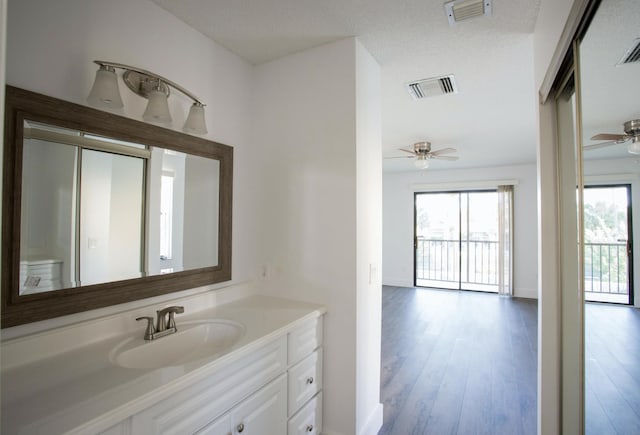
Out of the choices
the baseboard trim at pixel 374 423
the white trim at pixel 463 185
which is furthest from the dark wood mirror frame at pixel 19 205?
the white trim at pixel 463 185

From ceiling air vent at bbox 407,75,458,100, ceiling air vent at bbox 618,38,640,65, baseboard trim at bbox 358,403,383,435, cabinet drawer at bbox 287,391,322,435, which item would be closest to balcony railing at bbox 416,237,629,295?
ceiling air vent at bbox 407,75,458,100

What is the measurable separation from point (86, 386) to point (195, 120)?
1.28 metres

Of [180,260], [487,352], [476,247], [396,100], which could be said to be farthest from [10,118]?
[476,247]

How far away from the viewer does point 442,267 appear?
7.02 m

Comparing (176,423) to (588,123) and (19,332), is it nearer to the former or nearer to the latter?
(19,332)

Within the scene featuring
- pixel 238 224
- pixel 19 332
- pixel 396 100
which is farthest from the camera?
pixel 396 100

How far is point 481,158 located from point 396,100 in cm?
330

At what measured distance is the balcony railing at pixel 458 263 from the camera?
21.6 feet

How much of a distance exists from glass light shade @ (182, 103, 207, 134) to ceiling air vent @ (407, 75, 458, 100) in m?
1.61

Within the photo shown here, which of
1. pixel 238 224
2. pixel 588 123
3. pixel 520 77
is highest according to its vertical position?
pixel 520 77

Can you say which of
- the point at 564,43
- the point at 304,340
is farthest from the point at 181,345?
the point at 564,43

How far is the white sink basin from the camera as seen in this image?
135 centimetres

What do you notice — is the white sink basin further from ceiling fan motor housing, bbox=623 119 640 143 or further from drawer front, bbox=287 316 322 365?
ceiling fan motor housing, bbox=623 119 640 143

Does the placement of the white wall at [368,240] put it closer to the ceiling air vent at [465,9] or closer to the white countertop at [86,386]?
the ceiling air vent at [465,9]
